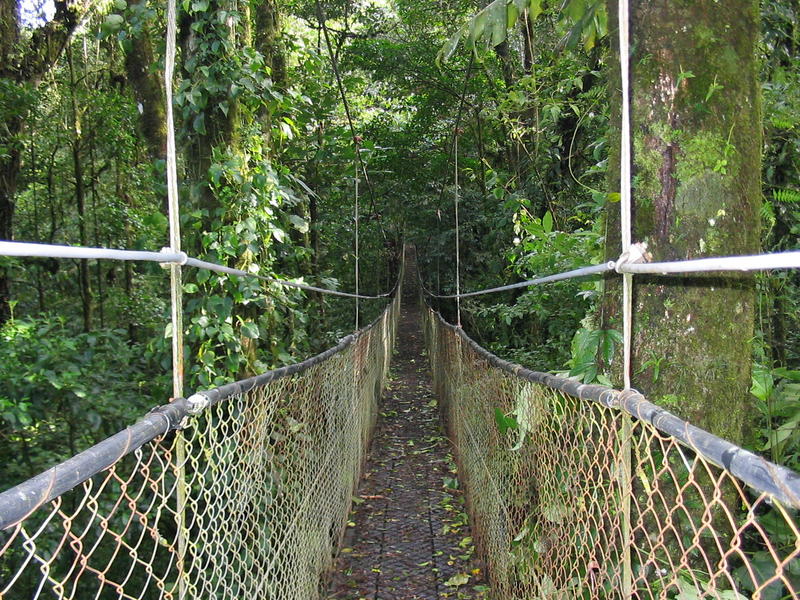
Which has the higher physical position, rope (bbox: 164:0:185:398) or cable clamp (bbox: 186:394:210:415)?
rope (bbox: 164:0:185:398)

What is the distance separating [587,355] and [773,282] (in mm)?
660

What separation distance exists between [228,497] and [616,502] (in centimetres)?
77

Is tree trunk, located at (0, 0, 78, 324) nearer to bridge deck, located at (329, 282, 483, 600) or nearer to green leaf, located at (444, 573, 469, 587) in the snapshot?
bridge deck, located at (329, 282, 483, 600)

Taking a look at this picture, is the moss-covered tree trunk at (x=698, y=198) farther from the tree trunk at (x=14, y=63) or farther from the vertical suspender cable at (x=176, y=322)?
the tree trunk at (x=14, y=63)

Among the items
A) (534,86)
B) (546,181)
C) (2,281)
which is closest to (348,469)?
(534,86)

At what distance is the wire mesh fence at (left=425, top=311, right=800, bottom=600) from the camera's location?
654mm

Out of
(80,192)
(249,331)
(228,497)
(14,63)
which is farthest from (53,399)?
(80,192)

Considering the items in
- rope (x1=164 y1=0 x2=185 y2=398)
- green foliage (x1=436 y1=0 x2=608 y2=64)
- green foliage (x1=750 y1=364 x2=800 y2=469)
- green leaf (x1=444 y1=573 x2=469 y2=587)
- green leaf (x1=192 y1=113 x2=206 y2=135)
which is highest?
green foliage (x1=436 y1=0 x2=608 y2=64)

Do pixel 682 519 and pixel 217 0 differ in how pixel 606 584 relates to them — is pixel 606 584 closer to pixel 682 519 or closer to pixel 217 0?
pixel 682 519

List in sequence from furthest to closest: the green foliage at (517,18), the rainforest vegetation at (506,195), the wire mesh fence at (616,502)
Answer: the green foliage at (517,18)
the rainforest vegetation at (506,195)
the wire mesh fence at (616,502)

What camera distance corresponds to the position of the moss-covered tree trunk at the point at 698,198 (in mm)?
1104

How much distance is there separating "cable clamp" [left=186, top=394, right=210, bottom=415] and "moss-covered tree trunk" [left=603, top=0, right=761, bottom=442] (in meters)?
0.82

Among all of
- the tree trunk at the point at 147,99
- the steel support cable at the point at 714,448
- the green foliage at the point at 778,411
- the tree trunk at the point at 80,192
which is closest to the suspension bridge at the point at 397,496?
the steel support cable at the point at 714,448

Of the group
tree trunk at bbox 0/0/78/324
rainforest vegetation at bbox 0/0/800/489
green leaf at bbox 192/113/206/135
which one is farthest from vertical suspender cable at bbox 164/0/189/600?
tree trunk at bbox 0/0/78/324
